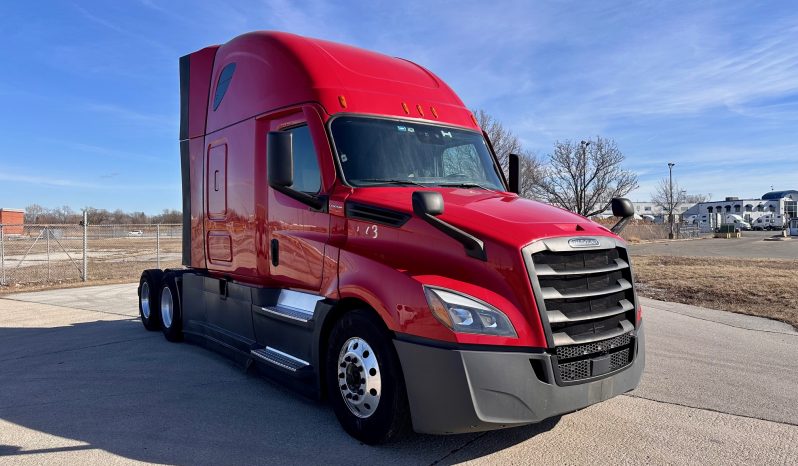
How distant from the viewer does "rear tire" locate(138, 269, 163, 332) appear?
884 centimetres

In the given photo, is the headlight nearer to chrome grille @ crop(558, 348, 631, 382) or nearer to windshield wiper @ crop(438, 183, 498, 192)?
chrome grille @ crop(558, 348, 631, 382)

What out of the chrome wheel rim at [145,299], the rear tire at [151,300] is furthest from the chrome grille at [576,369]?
the chrome wheel rim at [145,299]

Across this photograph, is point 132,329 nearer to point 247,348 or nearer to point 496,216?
point 247,348

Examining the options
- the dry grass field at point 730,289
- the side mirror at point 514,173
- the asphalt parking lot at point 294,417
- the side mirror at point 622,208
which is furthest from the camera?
the dry grass field at point 730,289

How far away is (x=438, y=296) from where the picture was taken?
3600 millimetres

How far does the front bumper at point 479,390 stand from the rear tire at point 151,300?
6378 millimetres

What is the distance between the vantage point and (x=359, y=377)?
13.6 feet

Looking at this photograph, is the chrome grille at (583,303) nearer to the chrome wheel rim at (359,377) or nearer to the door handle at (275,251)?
the chrome wheel rim at (359,377)

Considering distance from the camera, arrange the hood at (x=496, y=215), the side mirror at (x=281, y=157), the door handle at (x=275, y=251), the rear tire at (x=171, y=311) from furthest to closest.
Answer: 1. the rear tire at (x=171, y=311)
2. the door handle at (x=275, y=251)
3. the side mirror at (x=281, y=157)
4. the hood at (x=496, y=215)

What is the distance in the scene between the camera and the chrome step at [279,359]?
484 cm

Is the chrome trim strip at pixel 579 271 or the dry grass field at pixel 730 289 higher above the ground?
the chrome trim strip at pixel 579 271

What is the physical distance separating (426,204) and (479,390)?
1.22m

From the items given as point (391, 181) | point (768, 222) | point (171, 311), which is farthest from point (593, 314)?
point (768, 222)

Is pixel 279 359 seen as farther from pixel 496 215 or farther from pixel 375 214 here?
pixel 496 215
